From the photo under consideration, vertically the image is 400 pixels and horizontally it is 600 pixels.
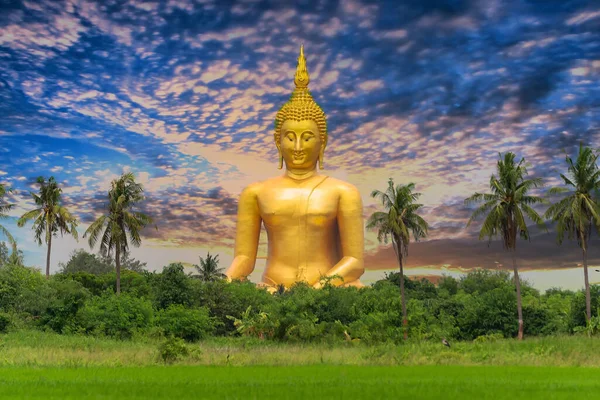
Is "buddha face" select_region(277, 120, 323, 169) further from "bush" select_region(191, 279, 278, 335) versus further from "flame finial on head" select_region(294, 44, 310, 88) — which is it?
"bush" select_region(191, 279, 278, 335)

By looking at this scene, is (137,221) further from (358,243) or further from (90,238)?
(358,243)

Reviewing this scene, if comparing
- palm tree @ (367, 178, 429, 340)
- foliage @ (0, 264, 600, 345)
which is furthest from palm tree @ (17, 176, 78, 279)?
palm tree @ (367, 178, 429, 340)

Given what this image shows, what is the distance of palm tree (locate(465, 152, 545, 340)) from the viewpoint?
2744cm

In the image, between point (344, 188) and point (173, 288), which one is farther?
point (344, 188)

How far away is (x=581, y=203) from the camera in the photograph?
2741 centimetres

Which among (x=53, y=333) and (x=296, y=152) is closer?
(x=53, y=333)

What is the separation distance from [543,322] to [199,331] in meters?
14.2

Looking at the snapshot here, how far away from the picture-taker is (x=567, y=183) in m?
27.9

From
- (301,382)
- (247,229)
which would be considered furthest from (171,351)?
(247,229)

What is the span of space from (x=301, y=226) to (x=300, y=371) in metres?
20.2

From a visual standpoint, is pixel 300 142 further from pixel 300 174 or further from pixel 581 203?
pixel 581 203

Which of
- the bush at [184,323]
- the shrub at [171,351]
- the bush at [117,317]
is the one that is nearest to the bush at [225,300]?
the bush at [184,323]

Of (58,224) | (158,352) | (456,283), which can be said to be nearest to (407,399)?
(158,352)

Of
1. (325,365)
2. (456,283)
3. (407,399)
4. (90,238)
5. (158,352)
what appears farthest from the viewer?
(456,283)
